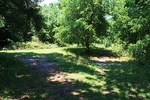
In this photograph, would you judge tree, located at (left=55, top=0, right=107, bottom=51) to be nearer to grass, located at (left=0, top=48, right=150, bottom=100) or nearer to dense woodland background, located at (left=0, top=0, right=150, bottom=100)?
dense woodland background, located at (left=0, top=0, right=150, bottom=100)

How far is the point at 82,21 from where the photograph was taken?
842 inches

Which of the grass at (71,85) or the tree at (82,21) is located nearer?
the grass at (71,85)

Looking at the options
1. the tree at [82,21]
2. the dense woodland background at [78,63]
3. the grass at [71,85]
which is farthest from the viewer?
the tree at [82,21]

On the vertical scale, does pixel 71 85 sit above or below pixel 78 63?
below

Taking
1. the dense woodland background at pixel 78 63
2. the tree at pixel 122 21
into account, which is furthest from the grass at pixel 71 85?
the tree at pixel 122 21

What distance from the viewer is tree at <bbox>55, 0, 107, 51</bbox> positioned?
2156 centimetres

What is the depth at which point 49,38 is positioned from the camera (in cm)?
4128

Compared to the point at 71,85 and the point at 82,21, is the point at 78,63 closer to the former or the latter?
the point at 71,85

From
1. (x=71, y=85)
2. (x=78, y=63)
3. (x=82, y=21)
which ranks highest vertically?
(x=82, y=21)

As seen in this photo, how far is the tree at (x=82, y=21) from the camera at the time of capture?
70.7 ft

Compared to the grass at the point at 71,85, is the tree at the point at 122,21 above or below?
above

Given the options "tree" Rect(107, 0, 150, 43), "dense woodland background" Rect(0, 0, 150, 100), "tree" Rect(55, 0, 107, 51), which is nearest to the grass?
"dense woodland background" Rect(0, 0, 150, 100)

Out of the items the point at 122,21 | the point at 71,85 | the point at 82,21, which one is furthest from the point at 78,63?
the point at 122,21

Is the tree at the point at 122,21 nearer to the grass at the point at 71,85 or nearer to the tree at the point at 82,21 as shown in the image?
the tree at the point at 82,21
